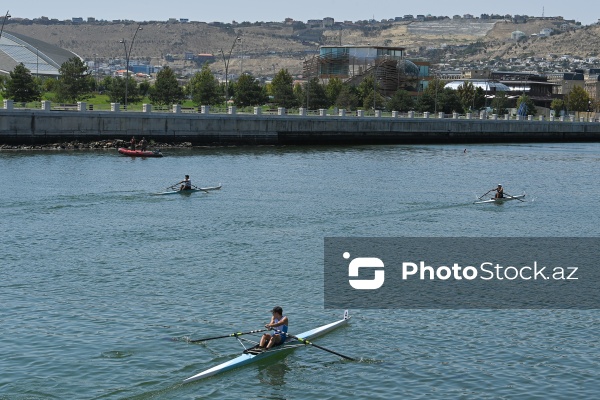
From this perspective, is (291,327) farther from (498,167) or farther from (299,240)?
(498,167)

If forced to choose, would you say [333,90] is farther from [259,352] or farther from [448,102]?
[259,352]

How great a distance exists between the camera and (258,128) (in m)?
110

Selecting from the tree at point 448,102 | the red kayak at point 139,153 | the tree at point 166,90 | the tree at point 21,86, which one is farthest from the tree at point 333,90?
the red kayak at point 139,153

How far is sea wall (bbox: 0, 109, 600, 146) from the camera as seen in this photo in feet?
305

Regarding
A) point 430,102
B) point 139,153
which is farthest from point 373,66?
point 139,153

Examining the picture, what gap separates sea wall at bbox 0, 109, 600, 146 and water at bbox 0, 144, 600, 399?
16.3m

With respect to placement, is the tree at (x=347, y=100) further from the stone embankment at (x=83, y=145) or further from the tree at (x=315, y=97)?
the stone embankment at (x=83, y=145)

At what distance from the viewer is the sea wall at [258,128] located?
9294cm

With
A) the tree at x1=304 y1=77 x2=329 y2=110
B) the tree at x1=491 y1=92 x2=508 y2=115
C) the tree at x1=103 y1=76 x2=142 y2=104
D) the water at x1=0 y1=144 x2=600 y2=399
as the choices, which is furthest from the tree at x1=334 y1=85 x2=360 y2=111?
the water at x1=0 y1=144 x2=600 y2=399

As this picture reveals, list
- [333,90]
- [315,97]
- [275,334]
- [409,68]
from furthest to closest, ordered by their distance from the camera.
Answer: [409,68]
[333,90]
[315,97]
[275,334]

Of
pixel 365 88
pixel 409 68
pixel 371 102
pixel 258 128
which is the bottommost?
pixel 258 128

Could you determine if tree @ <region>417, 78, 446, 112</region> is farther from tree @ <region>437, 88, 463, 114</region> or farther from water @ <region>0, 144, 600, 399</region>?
water @ <region>0, 144, 600, 399</region>

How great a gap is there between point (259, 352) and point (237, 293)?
7827 millimetres

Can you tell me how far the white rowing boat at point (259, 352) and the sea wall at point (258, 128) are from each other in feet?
212
